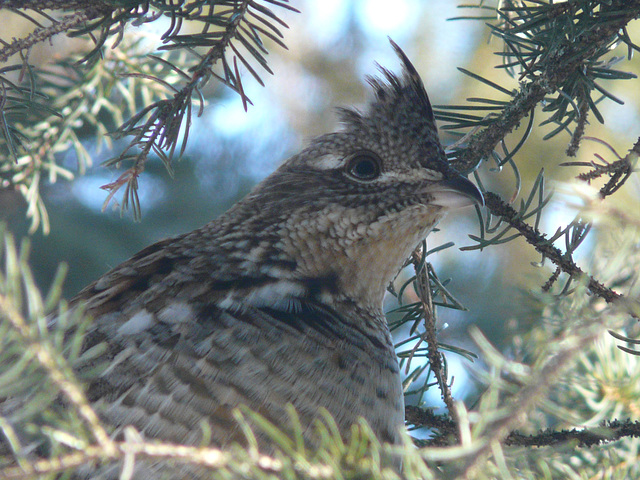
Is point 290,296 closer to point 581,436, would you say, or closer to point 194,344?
point 194,344

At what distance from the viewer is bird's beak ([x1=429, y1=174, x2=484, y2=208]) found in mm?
2152

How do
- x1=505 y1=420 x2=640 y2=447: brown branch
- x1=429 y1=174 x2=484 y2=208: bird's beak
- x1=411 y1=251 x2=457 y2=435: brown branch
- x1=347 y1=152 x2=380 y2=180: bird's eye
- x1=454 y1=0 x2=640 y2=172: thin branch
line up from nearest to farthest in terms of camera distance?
1. x1=505 y1=420 x2=640 y2=447: brown branch
2. x1=454 y1=0 x2=640 y2=172: thin branch
3. x1=429 y1=174 x2=484 y2=208: bird's beak
4. x1=411 y1=251 x2=457 y2=435: brown branch
5. x1=347 y1=152 x2=380 y2=180: bird's eye

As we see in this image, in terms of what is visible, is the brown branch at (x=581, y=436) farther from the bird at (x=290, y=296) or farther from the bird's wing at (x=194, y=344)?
the bird's wing at (x=194, y=344)

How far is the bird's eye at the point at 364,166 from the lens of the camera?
8.14 feet

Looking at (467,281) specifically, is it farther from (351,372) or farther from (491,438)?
(491,438)

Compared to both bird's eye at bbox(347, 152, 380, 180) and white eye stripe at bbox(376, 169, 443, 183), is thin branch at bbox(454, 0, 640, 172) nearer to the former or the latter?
white eye stripe at bbox(376, 169, 443, 183)

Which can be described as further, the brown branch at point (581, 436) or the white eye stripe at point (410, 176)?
the white eye stripe at point (410, 176)

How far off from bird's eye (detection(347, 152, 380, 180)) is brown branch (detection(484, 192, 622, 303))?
455mm

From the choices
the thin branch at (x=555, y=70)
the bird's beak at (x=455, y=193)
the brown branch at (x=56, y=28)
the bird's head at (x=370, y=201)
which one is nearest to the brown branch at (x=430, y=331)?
the bird's head at (x=370, y=201)

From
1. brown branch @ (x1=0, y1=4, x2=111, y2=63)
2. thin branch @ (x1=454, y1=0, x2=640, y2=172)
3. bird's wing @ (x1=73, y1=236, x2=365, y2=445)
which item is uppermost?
thin branch @ (x1=454, y1=0, x2=640, y2=172)

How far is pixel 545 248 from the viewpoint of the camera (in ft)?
6.37

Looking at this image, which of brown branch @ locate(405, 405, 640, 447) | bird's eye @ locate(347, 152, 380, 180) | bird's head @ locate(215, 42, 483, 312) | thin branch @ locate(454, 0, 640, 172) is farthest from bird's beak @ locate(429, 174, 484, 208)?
brown branch @ locate(405, 405, 640, 447)

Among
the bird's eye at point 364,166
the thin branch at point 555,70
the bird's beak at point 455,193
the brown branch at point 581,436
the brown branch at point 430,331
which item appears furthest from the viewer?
the bird's eye at point 364,166

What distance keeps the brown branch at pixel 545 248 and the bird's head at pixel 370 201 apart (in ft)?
0.47
